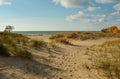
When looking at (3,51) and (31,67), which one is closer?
(31,67)

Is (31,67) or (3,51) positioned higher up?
(3,51)

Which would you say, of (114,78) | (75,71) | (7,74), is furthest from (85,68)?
(7,74)

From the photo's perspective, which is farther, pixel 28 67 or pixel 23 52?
pixel 23 52

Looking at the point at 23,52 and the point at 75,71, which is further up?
the point at 23,52

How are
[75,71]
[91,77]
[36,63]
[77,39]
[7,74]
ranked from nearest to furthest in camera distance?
[7,74]
[91,77]
[75,71]
[36,63]
[77,39]

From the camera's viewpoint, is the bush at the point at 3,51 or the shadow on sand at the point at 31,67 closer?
the shadow on sand at the point at 31,67

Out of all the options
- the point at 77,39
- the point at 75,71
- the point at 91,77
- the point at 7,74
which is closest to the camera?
the point at 7,74

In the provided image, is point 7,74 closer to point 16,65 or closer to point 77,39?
point 16,65

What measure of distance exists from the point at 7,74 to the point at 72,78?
1.79 meters

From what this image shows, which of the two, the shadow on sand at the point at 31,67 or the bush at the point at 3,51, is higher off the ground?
the bush at the point at 3,51

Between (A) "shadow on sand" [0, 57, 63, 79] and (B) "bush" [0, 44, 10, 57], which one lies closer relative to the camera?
(A) "shadow on sand" [0, 57, 63, 79]

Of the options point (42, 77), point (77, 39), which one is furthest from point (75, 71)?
point (77, 39)

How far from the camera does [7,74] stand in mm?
5668

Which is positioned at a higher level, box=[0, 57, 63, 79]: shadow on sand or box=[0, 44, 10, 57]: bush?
box=[0, 44, 10, 57]: bush
